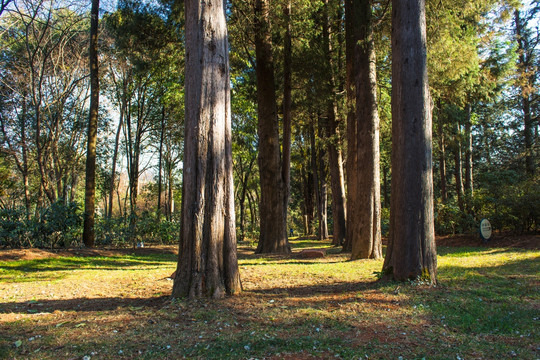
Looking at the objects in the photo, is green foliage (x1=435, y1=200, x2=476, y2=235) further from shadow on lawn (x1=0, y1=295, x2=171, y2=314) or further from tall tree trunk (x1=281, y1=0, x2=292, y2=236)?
shadow on lawn (x1=0, y1=295, x2=171, y2=314)

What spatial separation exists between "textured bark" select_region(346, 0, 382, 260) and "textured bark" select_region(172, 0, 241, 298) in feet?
15.4

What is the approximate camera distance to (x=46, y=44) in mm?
17109

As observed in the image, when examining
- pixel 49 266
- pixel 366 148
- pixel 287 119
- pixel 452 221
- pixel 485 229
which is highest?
pixel 287 119

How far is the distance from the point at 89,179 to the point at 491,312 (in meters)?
13.1

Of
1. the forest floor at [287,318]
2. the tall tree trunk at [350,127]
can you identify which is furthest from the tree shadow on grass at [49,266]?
the tall tree trunk at [350,127]

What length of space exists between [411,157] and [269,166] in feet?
22.9

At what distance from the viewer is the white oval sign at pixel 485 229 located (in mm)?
12102

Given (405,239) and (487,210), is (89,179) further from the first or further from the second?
(487,210)

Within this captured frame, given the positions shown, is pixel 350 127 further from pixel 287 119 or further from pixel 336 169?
pixel 336 169

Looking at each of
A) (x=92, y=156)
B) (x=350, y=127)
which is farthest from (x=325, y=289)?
(x=92, y=156)

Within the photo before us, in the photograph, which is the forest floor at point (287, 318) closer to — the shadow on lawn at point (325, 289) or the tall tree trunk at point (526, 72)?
the shadow on lawn at point (325, 289)

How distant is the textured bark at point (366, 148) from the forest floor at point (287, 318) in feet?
6.62

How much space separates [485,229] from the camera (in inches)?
480

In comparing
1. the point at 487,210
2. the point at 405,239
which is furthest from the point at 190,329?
the point at 487,210
